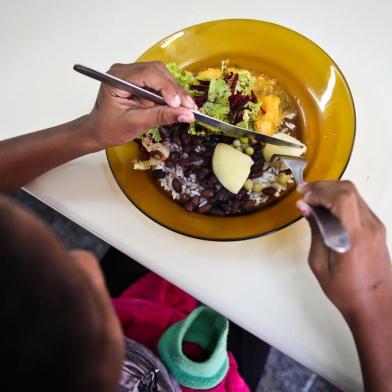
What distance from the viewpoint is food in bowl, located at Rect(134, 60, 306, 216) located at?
2.57ft

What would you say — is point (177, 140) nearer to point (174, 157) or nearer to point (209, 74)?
point (174, 157)

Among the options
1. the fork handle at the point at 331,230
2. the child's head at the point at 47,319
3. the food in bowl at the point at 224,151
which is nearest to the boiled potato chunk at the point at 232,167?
the food in bowl at the point at 224,151

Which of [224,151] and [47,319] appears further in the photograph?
[224,151]

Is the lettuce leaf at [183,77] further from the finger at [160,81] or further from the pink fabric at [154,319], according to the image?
the pink fabric at [154,319]

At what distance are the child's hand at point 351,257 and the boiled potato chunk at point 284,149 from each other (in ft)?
0.58

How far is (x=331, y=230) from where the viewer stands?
0.56 m

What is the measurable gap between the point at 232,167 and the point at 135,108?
198mm

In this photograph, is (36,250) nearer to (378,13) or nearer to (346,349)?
(346,349)

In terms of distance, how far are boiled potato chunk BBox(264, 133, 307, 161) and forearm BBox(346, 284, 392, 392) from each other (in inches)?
11.3

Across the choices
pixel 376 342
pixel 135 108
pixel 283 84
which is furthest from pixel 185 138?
pixel 376 342

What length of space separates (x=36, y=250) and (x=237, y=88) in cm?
57

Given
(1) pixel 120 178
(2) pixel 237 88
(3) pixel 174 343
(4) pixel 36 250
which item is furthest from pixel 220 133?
(4) pixel 36 250

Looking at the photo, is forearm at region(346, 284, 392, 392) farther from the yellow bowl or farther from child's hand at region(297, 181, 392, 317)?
the yellow bowl

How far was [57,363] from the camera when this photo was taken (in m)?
0.32
